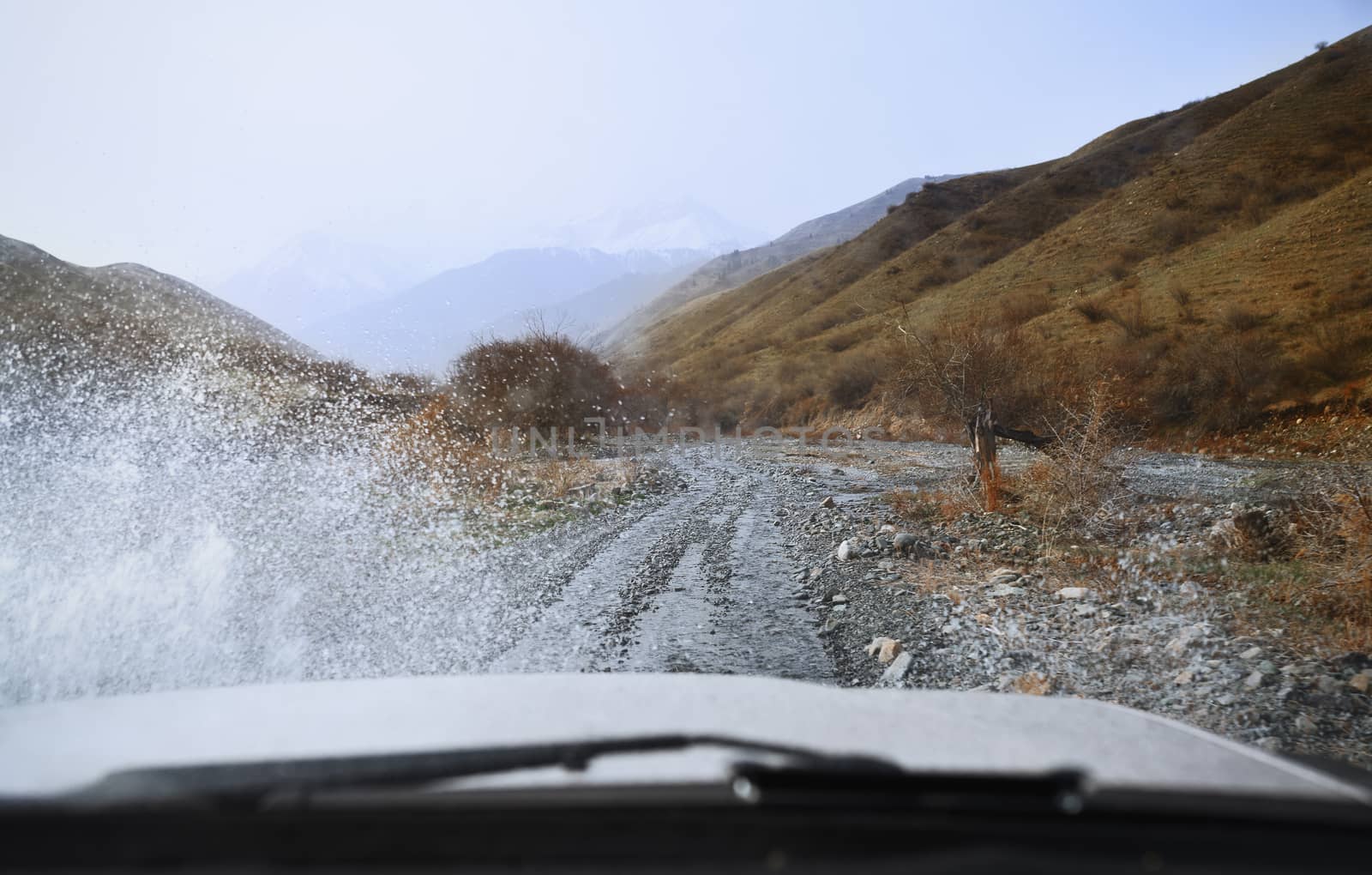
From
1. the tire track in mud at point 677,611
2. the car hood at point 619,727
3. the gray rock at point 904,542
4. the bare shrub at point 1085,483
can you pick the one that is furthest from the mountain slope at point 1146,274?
the car hood at point 619,727

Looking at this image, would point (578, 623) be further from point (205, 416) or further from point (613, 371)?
point (613, 371)

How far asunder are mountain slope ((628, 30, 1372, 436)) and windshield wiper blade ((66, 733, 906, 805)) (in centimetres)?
1226

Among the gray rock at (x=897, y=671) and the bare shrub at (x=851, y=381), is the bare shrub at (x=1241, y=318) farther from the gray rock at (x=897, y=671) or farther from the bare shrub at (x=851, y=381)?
the gray rock at (x=897, y=671)

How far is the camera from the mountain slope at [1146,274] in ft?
69.9

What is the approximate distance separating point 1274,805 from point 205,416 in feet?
57.9

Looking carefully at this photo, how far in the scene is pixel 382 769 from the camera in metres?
1.47

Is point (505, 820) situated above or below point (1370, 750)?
above

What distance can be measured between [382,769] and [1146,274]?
42.7m

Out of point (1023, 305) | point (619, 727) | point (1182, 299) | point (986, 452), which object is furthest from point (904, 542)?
point (1023, 305)

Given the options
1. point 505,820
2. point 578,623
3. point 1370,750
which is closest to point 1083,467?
point 1370,750

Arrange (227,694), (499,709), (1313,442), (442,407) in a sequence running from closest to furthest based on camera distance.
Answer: (499,709), (227,694), (1313,442), (442,407)

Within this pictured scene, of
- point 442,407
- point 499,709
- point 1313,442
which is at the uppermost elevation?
point 442,407

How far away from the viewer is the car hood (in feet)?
5.08

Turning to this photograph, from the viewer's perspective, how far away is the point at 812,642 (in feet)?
18.9
